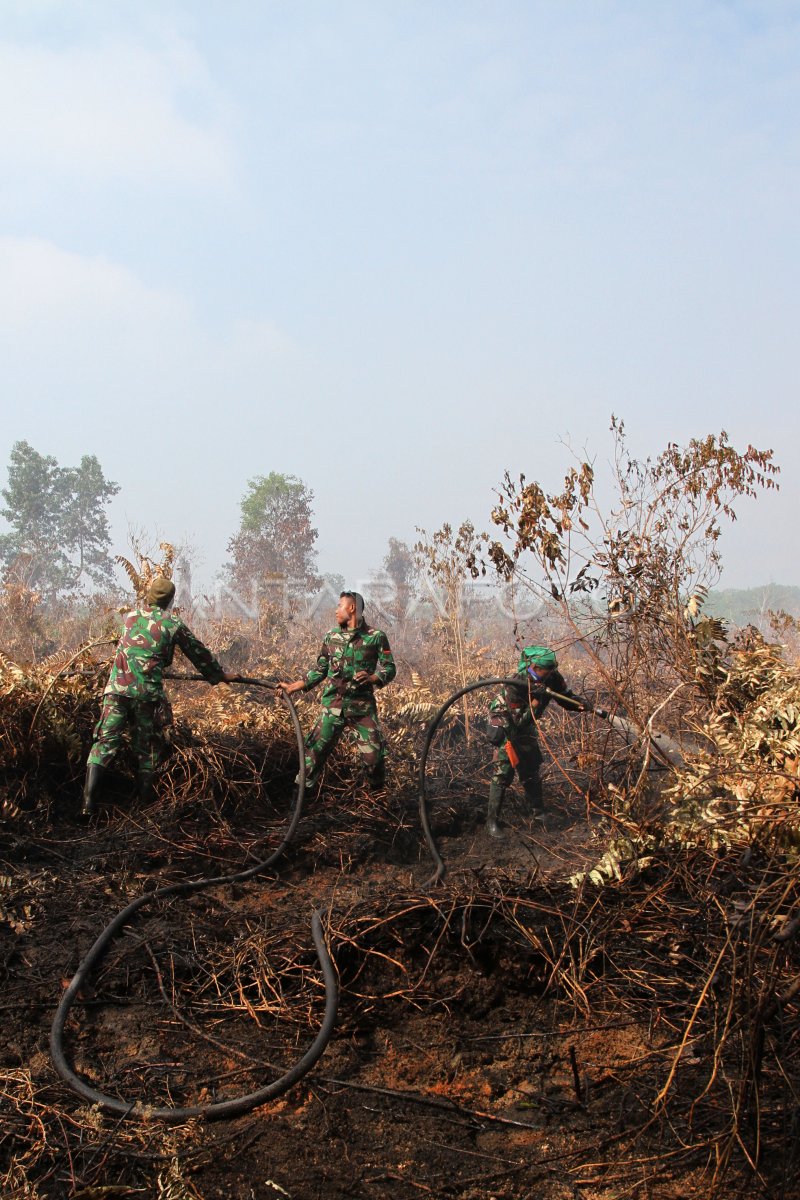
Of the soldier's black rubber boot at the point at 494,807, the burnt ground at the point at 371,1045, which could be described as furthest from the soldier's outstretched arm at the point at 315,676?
the soldier's black rubber boot at the point at 494,807

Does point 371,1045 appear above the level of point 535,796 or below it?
below

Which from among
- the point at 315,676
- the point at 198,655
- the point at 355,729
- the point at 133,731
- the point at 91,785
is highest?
the point at 198,655

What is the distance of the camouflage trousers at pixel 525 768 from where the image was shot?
7.68 m

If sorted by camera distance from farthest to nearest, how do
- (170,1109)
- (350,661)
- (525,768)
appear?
(525,768) < (350,661) < (170,1109)

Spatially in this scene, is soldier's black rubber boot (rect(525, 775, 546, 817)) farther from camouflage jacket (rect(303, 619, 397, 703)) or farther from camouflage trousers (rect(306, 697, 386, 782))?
camouflage jacket (rect(303, 619, 397, 703))

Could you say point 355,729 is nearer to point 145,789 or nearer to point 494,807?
point 494,807

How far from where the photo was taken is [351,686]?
7.26 meters

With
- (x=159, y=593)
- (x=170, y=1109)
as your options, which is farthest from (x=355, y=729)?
(x=170, y=1109)

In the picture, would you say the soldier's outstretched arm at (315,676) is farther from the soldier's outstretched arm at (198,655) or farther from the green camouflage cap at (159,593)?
the green camouflage cap at (159,593)

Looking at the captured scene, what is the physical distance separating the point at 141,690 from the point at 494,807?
3.28 m

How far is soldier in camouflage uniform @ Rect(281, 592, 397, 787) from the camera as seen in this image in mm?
7262

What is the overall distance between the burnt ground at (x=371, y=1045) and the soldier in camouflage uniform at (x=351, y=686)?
1.48 meters

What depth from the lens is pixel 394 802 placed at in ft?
25.1

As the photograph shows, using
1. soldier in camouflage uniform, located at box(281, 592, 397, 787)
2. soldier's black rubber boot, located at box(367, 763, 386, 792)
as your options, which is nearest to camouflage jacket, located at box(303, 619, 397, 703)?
soldier in camouflage uniform, located at box(281, 592, 397, 787)
